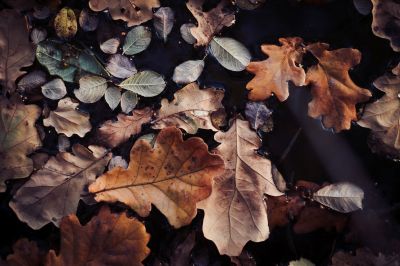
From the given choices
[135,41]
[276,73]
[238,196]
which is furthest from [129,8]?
[238,196]

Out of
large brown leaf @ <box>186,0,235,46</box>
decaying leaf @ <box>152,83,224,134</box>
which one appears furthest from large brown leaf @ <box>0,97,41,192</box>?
large brown leaf @ <box>186,0,235,46</box>

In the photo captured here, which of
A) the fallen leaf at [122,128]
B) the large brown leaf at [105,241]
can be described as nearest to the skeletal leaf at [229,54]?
the fallen leaf at [122,128]

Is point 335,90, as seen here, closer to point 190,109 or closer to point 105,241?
point 190,109

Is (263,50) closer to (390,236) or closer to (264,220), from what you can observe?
(264,220)

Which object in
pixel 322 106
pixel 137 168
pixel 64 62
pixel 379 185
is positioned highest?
pixel 64 62

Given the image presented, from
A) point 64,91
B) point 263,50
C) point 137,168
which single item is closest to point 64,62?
point 64,91

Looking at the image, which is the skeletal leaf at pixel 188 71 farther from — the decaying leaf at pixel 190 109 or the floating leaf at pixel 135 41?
the floating leaf at pixel 135 41

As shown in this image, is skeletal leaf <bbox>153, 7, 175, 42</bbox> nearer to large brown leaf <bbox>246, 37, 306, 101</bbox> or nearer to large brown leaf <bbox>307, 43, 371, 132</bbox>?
large brown leaf <bbox>246, 37, 306, 101</bbox>
